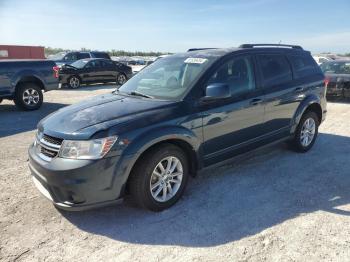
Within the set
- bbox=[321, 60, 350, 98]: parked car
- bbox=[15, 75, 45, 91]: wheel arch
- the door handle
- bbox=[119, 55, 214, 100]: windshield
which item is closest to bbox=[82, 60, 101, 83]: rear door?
bbox=[15, 75, 45, 91]: wheel arch

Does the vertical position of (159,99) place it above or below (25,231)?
above

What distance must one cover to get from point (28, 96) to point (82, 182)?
318 inches

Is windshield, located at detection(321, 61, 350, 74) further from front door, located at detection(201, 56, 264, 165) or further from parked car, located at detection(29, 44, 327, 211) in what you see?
front door, located at detection(201, 56, 264, 165)

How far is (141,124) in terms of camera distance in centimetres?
359

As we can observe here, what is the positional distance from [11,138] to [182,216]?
15.9 feet

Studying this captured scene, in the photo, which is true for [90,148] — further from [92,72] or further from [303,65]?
[92,72]

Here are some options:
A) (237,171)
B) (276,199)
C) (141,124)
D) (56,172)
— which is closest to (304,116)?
(237,171)

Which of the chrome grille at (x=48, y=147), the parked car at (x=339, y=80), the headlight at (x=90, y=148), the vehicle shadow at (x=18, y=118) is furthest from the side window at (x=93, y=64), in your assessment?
the headlight at (x=90, y=148)

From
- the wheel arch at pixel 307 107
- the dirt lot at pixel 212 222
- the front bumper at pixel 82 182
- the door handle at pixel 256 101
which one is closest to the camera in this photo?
the dirt lot at pixel 212 222

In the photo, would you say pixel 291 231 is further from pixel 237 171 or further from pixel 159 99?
pixel 159 99

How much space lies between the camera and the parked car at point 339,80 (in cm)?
1122

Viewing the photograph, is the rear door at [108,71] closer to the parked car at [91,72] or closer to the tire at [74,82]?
the parked car at [91,72]

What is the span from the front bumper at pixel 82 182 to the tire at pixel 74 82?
46.2ft

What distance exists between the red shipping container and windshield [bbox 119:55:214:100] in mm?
25337
